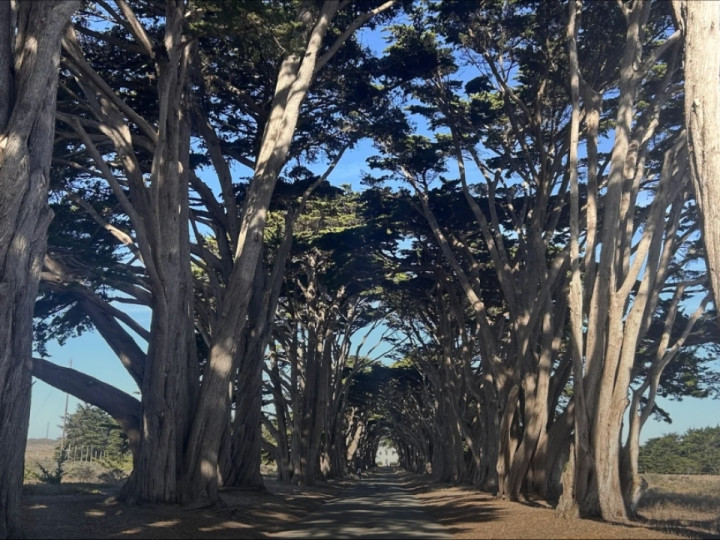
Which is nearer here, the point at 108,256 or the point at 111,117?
the point at 111,117

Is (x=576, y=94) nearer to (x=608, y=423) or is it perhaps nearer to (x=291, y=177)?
(x=608, y=423)

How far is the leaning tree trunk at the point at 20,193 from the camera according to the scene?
968 cm

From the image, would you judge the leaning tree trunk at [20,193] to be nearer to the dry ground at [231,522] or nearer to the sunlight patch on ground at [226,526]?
the dry ground at [231,522]

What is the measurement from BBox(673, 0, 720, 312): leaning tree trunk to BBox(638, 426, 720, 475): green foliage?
63.4m

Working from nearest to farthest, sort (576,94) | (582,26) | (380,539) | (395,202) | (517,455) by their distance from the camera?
(380,539)
(576,94)
(582,26)
(517,455)
(395,202)

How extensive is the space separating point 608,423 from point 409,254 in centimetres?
→ 1569

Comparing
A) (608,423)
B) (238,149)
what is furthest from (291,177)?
(608,423)

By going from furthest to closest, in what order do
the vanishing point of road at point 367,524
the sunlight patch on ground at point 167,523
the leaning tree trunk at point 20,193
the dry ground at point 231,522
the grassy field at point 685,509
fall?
the grassy field at point 685,509 < the vanishing point of road at point 367,524 < the sunlight patch on ground at point 167,523 < the dry ground at point 231,522 < the leaning tree trunk at point 20,193

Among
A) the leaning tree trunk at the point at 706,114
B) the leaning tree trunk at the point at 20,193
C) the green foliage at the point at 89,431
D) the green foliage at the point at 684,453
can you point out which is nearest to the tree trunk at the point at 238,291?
the leaning tree trunk at the point at 20,193

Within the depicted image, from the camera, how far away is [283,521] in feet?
49.7

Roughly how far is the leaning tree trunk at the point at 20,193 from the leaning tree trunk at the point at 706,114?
27.5ft

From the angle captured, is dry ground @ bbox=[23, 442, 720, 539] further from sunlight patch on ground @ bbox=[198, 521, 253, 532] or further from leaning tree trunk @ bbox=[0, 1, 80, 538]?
leaning tree trunk @ bbox=[0, 1, 80, 538]

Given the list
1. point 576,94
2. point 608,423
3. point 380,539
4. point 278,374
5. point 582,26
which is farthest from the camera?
point 278,374

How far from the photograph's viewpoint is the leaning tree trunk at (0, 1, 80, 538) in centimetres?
968
